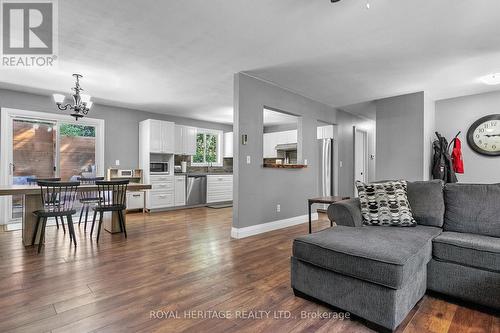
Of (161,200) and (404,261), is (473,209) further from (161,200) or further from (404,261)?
(161,200)

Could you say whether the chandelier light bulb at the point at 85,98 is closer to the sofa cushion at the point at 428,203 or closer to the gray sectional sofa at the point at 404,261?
the gray sectional sofa at the point at 404,261

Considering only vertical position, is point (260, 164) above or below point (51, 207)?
above

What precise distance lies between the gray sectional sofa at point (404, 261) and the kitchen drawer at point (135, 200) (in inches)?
188

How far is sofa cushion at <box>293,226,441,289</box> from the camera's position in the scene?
1571 mm

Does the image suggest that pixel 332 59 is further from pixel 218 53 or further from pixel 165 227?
pixel 165 227

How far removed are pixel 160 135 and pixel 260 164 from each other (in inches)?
123

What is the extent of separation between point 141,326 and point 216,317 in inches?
18.5

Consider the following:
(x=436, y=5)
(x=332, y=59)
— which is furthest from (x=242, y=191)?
(x=436, y=5)

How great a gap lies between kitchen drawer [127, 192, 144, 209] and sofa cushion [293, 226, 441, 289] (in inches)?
189

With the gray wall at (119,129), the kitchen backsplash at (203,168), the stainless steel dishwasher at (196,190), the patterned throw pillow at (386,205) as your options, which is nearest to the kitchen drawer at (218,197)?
the stainless steel dishwasher at (196,190)

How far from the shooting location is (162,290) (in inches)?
84.6

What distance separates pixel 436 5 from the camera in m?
2.23

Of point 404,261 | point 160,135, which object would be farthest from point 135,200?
point 404,261

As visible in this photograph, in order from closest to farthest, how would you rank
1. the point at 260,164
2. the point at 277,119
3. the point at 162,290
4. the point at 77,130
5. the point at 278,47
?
the point at 162,290 < the point at 278,47 < the point at 260,164 < the point at 77,130 < the point at 277,119
